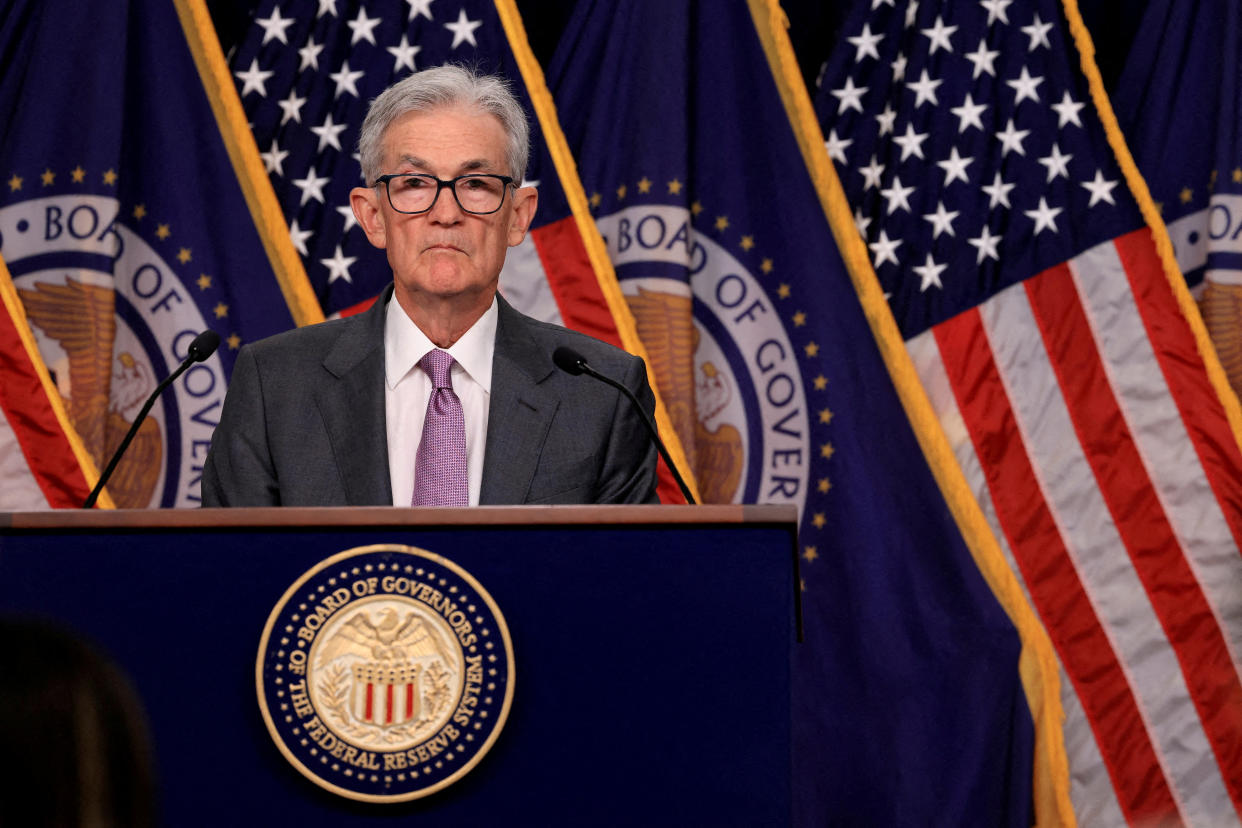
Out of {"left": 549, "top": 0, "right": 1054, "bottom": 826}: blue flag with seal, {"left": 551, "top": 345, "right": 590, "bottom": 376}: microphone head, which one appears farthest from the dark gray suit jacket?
{"left": 549, "top": 0, "right": 1054, "bottom": 826}: blue flag with seal

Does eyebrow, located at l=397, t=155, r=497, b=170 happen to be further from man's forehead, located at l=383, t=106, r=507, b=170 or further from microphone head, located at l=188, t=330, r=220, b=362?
microphone head, located at l=188, t=330, r=220, b=362

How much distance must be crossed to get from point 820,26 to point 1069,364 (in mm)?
1228

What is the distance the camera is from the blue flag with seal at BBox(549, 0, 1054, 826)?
349 cm

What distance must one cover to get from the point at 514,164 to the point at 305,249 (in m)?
1.52

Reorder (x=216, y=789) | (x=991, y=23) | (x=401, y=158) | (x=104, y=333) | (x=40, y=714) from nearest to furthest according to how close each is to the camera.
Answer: (x=40, y=714), (x=216, y=789), (x=401, y=158), (x=104, y=333), (x=991, y=23)

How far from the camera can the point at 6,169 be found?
3.50 metres

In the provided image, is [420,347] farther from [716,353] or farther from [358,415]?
[716,353]

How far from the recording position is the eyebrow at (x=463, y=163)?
2203 millimetres

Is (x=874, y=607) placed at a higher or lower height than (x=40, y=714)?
lower

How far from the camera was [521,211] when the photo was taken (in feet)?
7.79

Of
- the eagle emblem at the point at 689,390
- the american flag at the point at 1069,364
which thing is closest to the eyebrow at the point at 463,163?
the eagle emblem at the point at 689,390

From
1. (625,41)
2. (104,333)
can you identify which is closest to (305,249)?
(104,333)

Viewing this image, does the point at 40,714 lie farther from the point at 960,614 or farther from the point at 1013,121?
the point at 1013,121

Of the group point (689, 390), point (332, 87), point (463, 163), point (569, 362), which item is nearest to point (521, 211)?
point (463, 163)
